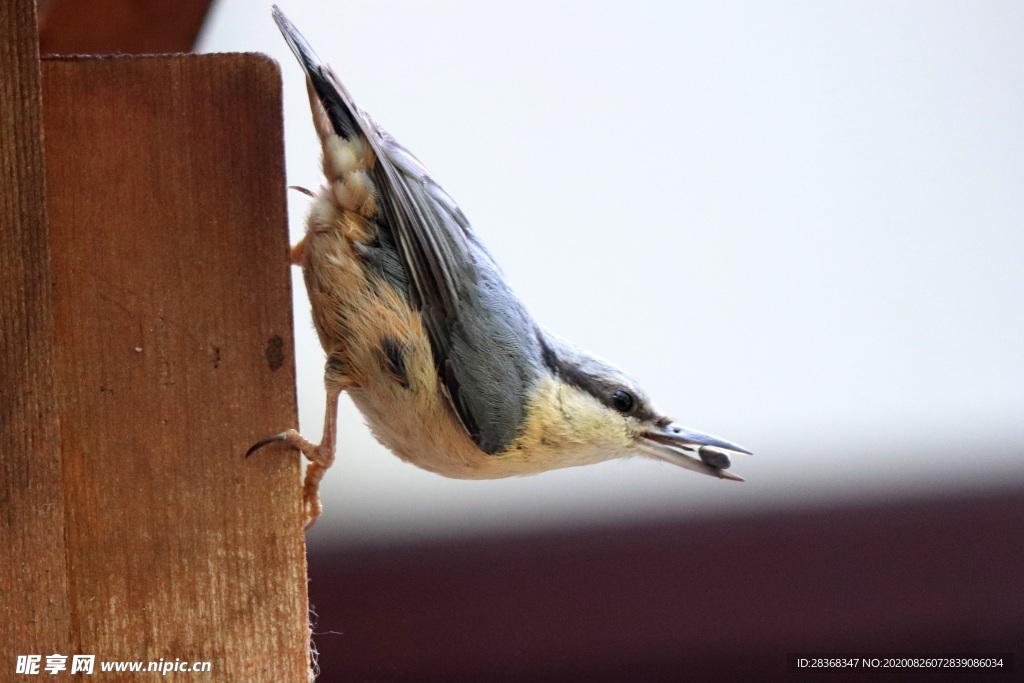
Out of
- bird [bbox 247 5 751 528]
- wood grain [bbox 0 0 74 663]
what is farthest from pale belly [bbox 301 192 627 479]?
wood grain [bbox 0 0 74 663]

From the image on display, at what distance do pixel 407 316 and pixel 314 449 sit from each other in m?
0.27

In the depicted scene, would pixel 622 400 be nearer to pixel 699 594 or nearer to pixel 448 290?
pixel 448 290

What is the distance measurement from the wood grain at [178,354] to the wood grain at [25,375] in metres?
0.05

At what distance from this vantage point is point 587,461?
1.99 meters

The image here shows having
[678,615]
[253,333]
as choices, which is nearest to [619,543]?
[678,615]

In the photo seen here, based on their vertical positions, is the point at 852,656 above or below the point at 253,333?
below

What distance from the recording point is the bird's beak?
1.95 meters

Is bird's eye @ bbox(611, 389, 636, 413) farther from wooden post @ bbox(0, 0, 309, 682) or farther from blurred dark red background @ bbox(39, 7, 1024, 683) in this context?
blurred dark red background @ bbox(39, 7, 1024, 683)

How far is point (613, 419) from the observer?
1.99 metres

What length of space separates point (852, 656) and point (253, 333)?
201cm

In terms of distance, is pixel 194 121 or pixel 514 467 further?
pixel 514 467

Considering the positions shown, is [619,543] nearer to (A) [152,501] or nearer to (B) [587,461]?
(B) [587,461]

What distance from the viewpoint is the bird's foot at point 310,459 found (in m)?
1.55

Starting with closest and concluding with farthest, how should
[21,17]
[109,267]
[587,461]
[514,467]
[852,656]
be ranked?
1. [21,17]
2. [109,267]
3. [514,467]
4. [587,461]
5. [852,656]
